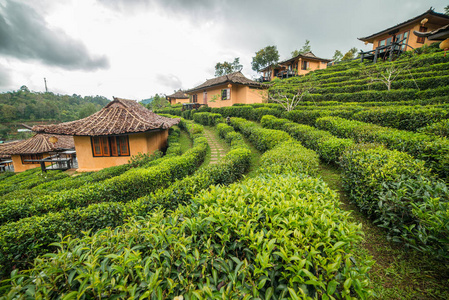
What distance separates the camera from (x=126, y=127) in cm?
1091

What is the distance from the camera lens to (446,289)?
235 centimetres

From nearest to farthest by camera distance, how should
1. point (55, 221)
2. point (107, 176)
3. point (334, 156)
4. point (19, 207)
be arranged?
1. point (55, 221)
2. point (19, 207)
3. point (334, 156)
4. point (107, 176)

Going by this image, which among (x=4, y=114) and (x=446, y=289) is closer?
(x=446, y=289)

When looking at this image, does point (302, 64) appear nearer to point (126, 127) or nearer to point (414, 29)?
point (414, 29)

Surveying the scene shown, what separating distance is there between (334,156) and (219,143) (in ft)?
31.2

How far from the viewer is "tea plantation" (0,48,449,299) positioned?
1.54 meters

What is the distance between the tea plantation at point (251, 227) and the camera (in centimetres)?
154

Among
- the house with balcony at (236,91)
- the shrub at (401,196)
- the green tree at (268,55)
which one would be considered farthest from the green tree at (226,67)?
the shrub at (401,196)

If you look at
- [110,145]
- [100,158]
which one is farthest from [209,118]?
[100,158]

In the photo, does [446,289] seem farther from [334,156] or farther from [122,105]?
[122,105]

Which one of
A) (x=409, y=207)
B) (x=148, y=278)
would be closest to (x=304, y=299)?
(x=148, y=278)

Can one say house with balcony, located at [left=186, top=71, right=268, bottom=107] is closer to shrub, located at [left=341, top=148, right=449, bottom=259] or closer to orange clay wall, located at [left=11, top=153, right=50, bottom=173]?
shrub, located at [left=341, top=148, right=449, bottom=259]

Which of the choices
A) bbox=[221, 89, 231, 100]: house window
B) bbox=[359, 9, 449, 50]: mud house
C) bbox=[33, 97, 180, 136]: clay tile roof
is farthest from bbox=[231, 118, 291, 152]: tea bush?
bbox=[359, 9, 449, 50]: mud house

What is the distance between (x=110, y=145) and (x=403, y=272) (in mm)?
13967
